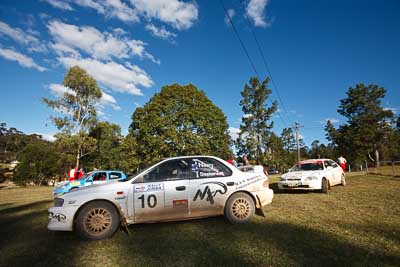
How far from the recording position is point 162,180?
4871mm

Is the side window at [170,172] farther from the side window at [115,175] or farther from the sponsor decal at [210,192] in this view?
the side window at [115,175]

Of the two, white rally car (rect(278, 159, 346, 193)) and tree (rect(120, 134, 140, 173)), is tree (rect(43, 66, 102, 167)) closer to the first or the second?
tree (rect(120, 134, 140, 173))

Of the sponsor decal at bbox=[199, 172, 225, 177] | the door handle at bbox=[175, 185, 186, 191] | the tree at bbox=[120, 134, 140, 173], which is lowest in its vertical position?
the door handle at bbox=[175, 185, 186, 191]

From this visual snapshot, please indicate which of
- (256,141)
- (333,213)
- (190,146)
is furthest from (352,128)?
(333,213)

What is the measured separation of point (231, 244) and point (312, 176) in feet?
23.0

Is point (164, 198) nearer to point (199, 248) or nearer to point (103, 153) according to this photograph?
point (199, 248)

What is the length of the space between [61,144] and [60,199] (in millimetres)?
24375

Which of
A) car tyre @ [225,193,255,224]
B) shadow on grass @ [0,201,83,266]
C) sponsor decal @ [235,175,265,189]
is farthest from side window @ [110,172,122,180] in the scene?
sponsor decal @ [235,175,265,189]

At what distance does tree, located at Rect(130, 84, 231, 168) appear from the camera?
2442cm

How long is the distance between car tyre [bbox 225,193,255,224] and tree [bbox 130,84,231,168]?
19.1m

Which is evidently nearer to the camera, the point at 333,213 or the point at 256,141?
the point at 333,213

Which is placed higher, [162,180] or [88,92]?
[88,92]

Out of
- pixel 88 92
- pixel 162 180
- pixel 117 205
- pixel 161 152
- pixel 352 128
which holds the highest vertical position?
pixel 88 92

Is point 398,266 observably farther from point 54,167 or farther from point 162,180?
point 54,167
